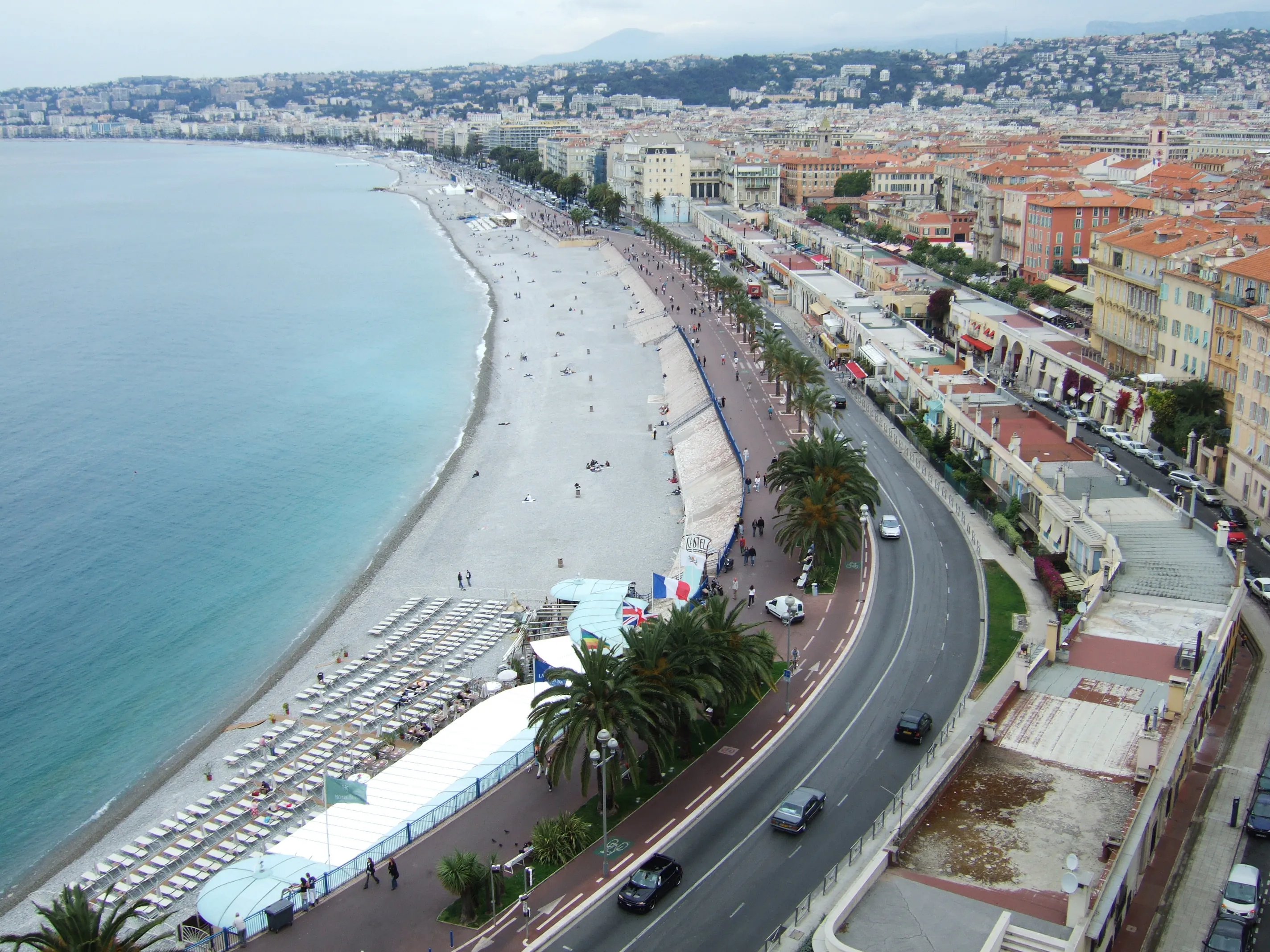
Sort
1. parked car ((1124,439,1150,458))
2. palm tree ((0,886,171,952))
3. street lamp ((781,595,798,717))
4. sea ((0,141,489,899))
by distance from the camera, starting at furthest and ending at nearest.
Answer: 1. parked car ((1124,439,1150,458))
2. sea ((0,141,489,899))
3. street lamp ((781,595,798,717))
4. palm tree ((0,886,171,952))

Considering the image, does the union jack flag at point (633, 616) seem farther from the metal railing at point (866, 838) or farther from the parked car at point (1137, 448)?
the parked car at point (1137, 448)

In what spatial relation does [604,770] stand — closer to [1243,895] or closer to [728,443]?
[1243,895]

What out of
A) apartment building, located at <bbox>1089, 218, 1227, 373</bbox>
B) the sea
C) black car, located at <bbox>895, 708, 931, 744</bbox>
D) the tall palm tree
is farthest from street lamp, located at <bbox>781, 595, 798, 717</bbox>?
the tall palm tree

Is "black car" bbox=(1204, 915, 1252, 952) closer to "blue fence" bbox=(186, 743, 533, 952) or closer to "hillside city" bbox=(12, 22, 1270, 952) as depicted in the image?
"hillside city" bbox=(12, 22, 1270, 952)

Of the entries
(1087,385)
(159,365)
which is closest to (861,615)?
(1087,385)

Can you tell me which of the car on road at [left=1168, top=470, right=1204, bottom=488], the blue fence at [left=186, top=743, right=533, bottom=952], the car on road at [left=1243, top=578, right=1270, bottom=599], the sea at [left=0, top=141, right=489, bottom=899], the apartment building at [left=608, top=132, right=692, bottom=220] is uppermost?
the apartment building at [left=608, top=132, right=692, bottom=220]

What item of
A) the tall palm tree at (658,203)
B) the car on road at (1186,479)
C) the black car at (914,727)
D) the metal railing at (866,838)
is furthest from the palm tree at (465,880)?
the tall palm tree at (658,203)
